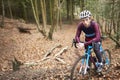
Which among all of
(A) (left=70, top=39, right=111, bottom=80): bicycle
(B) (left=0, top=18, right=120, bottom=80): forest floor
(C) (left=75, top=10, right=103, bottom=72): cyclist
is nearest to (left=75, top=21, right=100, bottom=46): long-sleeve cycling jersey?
(C) (left=75, top=10, right=103, bottom=72): cyclist

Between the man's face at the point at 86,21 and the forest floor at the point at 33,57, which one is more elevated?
the man's face at the point at 86,21

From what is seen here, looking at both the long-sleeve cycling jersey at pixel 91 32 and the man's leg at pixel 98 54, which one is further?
the man's leg at pixel 98 54

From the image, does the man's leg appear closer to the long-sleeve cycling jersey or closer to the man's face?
the long-sleeve cycling jersey

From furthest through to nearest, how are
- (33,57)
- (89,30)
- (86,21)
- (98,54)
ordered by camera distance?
(33,57)
(98,54)
(89,30)
(86,21)

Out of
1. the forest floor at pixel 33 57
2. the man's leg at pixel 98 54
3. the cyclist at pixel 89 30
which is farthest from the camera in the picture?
the forest floor at pixel 33 57

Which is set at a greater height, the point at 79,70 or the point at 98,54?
the point at 98,54

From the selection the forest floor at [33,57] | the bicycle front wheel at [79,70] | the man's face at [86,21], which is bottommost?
the forest floor at [33,57]

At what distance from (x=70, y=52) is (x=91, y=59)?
9519 millimetres

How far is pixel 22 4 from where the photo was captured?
95.8 feet

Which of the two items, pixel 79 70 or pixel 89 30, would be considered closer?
pixel 79 70

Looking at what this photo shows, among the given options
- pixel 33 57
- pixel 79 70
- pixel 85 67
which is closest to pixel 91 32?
pixel 85 67

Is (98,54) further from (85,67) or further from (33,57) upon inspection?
(33,57)

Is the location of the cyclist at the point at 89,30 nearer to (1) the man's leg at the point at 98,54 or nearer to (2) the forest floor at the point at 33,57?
(1) the man's leg at the point at 98,54

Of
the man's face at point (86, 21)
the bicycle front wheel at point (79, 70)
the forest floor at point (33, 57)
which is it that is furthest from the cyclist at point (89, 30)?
the forest floor at point (33, 57)
